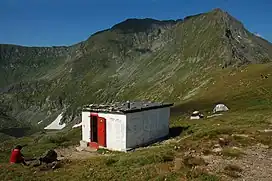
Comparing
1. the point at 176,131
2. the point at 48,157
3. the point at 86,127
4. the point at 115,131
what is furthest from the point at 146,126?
the point at 48,157

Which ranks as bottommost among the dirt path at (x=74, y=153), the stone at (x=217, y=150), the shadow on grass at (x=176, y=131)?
the dirt path at (x=74, y=153)

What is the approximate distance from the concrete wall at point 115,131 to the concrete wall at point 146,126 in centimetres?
50

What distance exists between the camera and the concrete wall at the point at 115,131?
1423 inches

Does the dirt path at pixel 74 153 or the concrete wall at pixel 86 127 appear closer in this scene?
the dirt path at pixel 74 153

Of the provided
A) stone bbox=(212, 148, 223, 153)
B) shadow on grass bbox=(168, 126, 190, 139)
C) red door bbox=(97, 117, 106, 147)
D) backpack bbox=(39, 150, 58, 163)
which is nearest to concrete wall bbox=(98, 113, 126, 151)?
red door bbox=(97, 117, 106, 147)

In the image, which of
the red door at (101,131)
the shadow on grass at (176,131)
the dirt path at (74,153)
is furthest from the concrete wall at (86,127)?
the shadow on grass at (176,131)

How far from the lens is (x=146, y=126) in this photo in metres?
39.3

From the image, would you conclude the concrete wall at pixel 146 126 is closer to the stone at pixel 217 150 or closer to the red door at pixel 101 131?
the red door at pixel 101 131

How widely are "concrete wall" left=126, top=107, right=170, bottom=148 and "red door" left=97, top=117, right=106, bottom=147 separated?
3.10 m

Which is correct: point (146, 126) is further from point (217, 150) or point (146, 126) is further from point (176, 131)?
point (217, 150)

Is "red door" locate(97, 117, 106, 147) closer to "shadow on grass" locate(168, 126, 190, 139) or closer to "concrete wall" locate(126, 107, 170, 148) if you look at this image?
"concrete wall" locate(126, 107, 170, 148)

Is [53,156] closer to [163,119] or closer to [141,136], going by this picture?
[141,136]

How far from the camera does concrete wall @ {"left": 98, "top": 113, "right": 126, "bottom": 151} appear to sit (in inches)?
1423

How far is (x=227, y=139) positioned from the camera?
28734 mm
